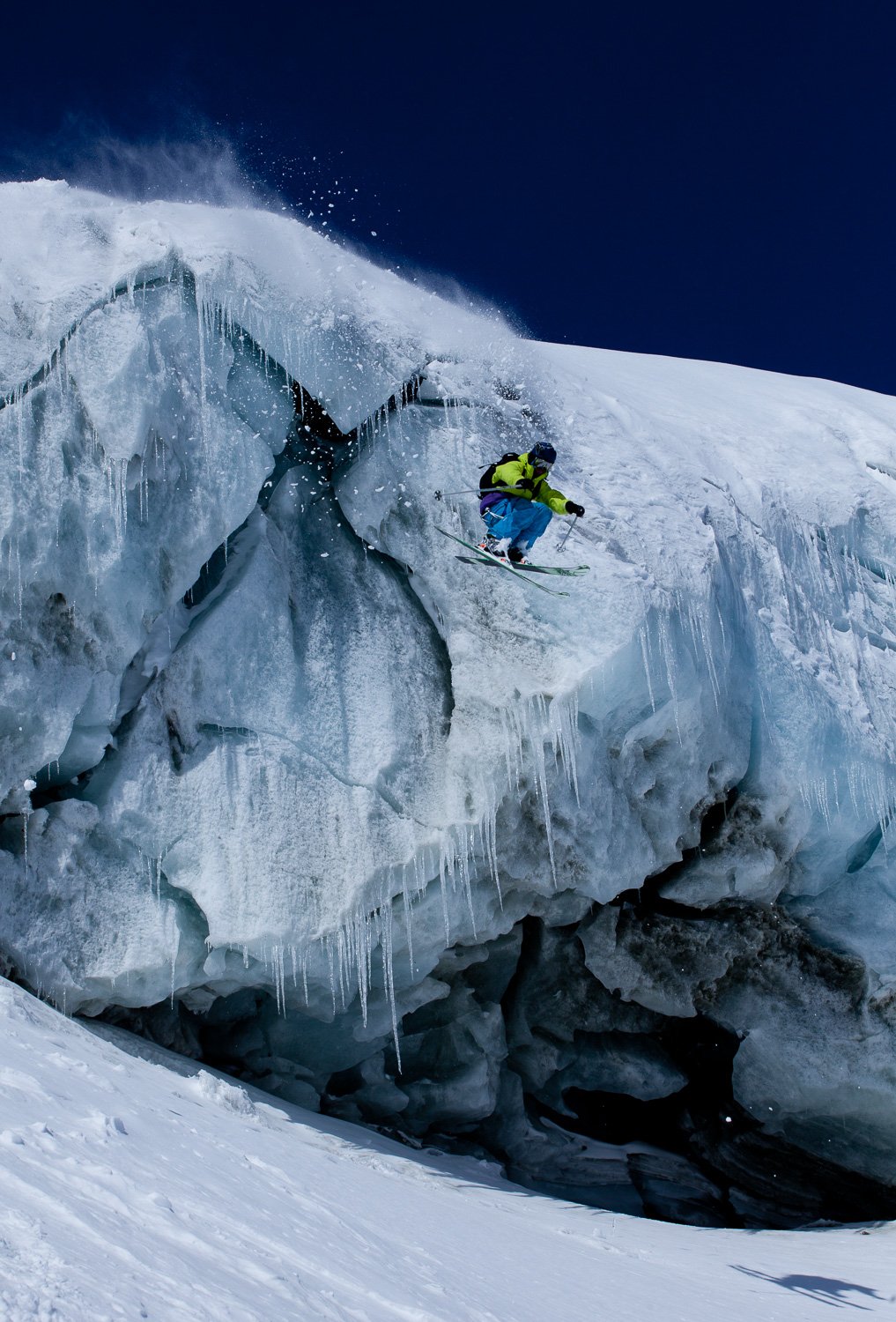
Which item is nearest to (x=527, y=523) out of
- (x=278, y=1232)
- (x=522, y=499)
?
(x=522, y=499)

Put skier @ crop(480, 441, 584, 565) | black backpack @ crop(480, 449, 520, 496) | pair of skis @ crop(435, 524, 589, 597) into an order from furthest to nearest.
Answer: pair of skis @ crop(435, 524, 589, 597), black backpack @ crop(480, 449, 520, 496), skier @ crop(480, 441, 584, 565)

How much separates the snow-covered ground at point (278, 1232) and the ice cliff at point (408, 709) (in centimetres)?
150

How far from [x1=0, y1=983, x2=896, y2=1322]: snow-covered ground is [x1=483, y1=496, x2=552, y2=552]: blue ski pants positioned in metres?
4.75

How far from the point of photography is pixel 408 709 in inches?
348

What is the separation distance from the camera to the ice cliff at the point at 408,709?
26.3 feet

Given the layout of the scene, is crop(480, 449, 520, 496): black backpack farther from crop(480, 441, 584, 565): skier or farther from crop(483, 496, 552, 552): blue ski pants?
crop(483, 496, 552, 552): blue ski pants

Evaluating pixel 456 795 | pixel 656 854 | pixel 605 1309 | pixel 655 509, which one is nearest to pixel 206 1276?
pixel 605 1309

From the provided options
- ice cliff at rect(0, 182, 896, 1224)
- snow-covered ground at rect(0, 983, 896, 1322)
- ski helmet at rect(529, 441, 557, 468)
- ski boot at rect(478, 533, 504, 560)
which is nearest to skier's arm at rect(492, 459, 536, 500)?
ski helmet at rect(529, 441, 557, 468)

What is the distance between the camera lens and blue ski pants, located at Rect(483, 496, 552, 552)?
8242 mm

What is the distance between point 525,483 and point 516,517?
30 cm

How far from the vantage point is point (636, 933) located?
10438 mm

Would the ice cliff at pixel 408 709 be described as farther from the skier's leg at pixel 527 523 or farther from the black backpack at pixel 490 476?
the black backpack at pixel 490 476

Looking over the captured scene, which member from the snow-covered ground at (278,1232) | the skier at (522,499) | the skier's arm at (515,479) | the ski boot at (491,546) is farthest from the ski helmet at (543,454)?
the snow-covered ground at (278,1232)

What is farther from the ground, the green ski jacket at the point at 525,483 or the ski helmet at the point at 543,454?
the ski helmet at the point at 543,454
